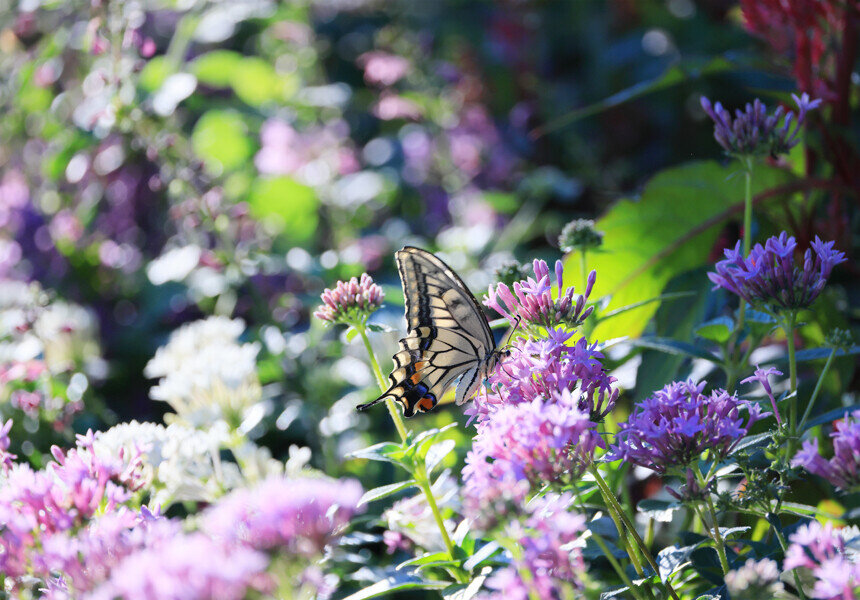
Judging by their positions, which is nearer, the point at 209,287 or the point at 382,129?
the point at 209,287

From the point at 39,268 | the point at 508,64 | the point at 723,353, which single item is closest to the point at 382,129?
the point at 508,64

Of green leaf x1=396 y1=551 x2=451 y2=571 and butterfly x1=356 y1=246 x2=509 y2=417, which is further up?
butterfly x1=356 y1=246 x2=509 y2=417

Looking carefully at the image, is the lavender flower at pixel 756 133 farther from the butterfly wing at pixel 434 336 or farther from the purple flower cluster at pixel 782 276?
the butterfly wing at pixel 434 336

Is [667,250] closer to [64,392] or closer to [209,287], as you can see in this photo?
[209,287]

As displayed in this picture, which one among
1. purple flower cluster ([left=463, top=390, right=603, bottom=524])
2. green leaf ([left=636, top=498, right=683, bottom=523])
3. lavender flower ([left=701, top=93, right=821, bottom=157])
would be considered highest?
lavender flower ([left=701, top=93, right=821, bottom=157])

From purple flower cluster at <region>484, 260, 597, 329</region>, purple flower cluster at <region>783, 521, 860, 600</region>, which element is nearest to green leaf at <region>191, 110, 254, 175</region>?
purple flower cluster at <region>484, 260, 597, 329</region>

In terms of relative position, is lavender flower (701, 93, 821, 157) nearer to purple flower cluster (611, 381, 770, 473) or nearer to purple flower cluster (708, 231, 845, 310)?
purple flower cluster (708, 231, 845, 310)

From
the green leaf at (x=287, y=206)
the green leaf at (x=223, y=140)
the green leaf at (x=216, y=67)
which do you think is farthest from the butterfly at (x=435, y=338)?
the green leaf at (x=216, y=67)
